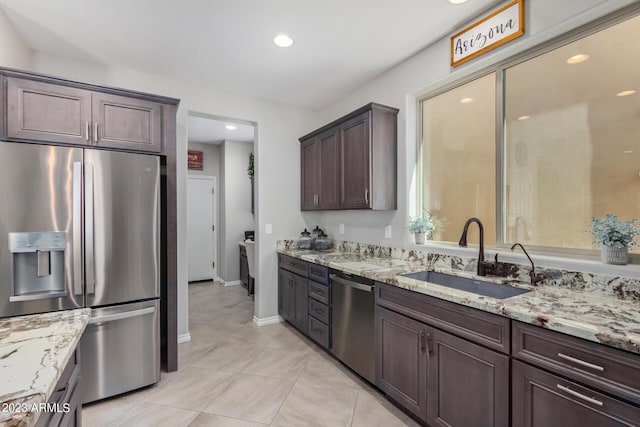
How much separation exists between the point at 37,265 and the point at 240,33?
86.9 inches

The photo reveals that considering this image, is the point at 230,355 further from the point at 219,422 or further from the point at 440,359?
the point at 440,359

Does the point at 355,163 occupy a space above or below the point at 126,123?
below

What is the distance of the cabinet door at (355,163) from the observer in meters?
2.85

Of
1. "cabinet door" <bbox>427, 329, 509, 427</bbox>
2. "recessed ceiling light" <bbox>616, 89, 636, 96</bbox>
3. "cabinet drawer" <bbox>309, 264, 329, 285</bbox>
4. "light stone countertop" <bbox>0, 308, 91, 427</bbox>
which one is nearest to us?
"light stone countertop" <bbox>0, 308, 91, 427</bbox>

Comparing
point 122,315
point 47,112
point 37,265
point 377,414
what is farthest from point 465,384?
point 47,112

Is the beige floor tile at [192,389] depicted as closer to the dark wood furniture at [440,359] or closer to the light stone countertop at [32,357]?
the light stone countertop at [32,357]

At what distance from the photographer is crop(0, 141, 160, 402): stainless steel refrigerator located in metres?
1.95

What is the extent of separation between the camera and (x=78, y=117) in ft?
7.26

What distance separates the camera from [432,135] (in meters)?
2.85

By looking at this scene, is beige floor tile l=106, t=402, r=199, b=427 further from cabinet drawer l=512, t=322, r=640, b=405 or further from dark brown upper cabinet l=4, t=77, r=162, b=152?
cabinet drawer l=512, t=322, r=640, b=405

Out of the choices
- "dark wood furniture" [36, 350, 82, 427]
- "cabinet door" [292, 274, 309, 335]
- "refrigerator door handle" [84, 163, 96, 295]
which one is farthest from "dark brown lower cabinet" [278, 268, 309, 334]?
"dark wood furniture" [36, 350, 82, 427]

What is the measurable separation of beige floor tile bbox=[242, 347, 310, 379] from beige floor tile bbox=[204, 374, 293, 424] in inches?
3.2

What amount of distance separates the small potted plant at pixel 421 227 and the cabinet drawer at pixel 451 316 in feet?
2.44

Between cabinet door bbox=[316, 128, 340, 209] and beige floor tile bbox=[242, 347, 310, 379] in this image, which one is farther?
cabinet door bbox=[316, 128, 340, 209]
